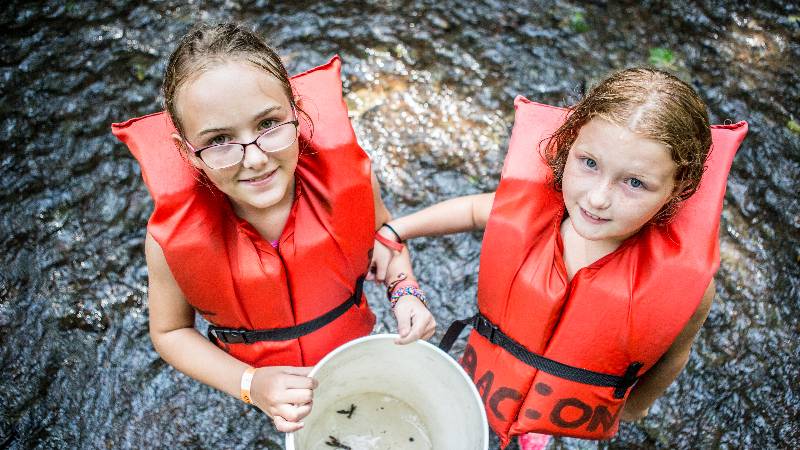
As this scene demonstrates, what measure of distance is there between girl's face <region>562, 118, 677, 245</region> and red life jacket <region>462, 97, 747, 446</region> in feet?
0.80

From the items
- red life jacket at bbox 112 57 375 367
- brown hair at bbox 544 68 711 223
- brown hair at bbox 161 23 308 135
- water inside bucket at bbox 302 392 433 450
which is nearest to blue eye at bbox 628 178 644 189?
brown hair at bbox 544 68 711 223

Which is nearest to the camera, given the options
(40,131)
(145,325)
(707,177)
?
(707,177)

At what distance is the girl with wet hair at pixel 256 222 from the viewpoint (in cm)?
177

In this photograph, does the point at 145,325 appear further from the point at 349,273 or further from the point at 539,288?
the point at 539,288

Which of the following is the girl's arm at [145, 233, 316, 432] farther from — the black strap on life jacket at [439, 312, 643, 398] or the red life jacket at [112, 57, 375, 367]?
the black strap on life jacket at [439, 312, 643, 398]

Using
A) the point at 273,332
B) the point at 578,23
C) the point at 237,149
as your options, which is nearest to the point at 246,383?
the point at 273,332

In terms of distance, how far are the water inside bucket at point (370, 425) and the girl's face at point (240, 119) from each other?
97cm

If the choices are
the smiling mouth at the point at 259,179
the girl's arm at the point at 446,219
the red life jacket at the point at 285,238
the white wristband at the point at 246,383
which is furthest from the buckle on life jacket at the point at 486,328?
the smiling mouth at the point at 259,179

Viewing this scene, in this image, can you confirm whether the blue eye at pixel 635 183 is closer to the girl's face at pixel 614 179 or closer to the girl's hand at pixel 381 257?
the girl's face at pixel 614 179

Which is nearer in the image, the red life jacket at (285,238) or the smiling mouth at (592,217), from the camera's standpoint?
the smiling mouth at (592,217)

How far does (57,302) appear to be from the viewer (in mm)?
3014

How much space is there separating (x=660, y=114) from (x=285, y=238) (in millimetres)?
1268

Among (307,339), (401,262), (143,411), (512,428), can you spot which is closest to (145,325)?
(143,411)

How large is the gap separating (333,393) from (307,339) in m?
0.22
